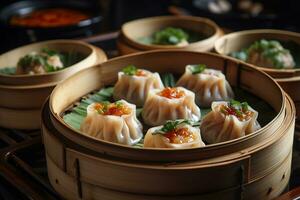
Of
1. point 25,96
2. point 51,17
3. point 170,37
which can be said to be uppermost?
point 170,37

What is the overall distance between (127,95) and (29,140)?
0.59m

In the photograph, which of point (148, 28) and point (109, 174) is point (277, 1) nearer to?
point (148, 28)

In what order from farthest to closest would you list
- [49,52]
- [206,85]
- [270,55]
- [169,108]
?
[49,52]
[270,55]
[206,85]
[169,108]

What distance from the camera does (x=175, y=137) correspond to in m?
2.06

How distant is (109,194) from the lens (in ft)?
6.18

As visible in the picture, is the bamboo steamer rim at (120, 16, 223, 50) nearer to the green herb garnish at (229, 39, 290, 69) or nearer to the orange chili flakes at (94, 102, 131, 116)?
the green herb garnish at (229, 39, 290, 69)

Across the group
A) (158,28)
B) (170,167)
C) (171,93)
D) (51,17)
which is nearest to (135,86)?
(171,93)

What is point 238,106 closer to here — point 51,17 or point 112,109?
point 112,109

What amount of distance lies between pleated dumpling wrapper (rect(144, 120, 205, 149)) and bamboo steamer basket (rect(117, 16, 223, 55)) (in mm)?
1046

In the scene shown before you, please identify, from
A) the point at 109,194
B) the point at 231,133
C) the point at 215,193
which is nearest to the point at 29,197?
the point at 109,194

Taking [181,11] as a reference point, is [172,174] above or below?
above

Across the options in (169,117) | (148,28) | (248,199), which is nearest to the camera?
(248,199)

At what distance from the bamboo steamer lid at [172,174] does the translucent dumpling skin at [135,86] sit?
0.72 m

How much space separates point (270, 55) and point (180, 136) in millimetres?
1181
